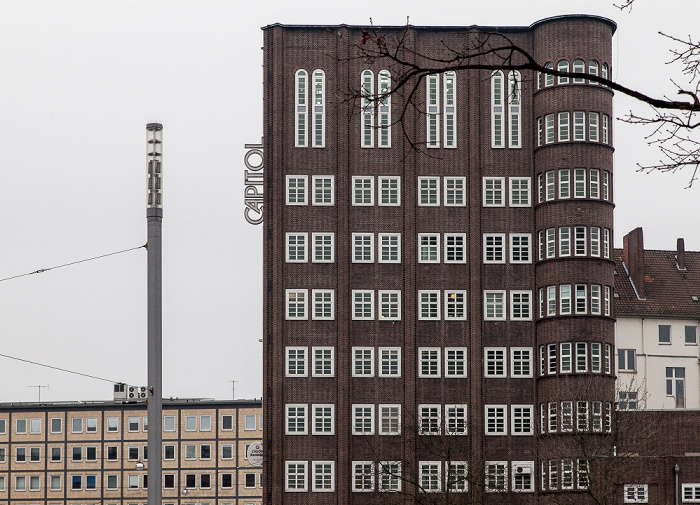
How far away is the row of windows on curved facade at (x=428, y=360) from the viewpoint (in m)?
83.9

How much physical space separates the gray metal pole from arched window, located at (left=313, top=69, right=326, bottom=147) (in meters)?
63.6

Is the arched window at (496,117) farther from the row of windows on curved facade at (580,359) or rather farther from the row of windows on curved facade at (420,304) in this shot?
the row of windows on curved facade at (580,359)

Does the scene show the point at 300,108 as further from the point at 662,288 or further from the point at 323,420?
the point at 662,288

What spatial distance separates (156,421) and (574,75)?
1291cm

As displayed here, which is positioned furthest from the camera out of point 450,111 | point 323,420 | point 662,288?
point 662,288

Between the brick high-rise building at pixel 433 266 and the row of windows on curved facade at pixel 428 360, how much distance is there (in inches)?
5.3

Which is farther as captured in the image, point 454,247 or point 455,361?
point 454,247

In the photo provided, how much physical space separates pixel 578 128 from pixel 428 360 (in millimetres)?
18558

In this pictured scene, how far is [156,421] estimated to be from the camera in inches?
846

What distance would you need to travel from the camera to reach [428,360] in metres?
84.2

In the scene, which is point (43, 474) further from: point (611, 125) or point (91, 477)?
point (611, 125)

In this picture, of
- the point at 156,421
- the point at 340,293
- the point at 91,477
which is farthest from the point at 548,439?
the point at 91,477

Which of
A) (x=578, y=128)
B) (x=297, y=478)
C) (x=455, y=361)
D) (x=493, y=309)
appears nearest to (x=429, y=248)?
(x=493, y=309)

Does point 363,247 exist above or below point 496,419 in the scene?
above
